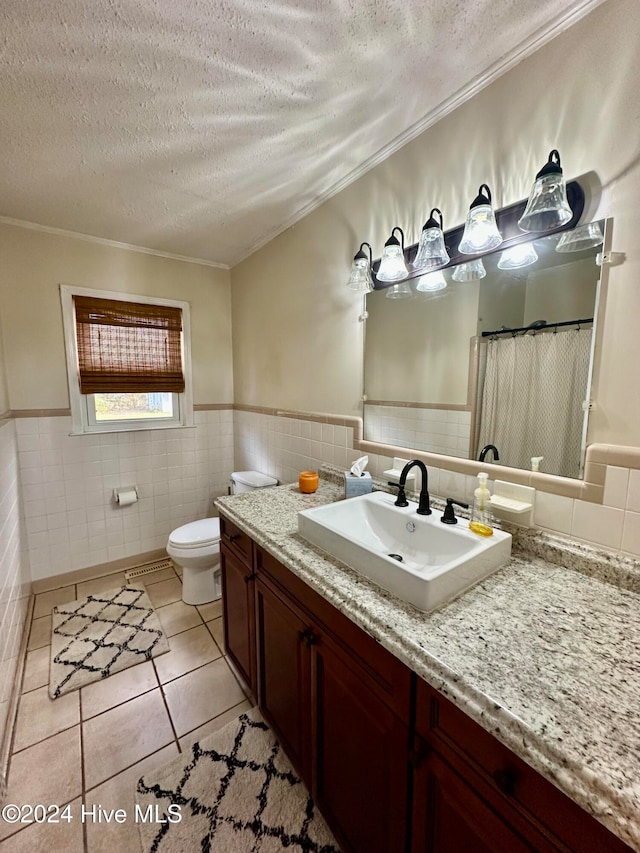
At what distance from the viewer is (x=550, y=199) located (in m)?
0.97

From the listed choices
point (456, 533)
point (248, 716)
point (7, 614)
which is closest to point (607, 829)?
point (456, 533)

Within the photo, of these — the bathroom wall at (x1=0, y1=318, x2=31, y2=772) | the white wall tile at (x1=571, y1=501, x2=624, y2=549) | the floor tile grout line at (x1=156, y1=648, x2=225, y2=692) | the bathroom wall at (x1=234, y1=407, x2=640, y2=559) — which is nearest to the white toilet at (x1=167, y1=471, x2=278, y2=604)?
the bathroom wall at (x1=234, y1=407, x2=640, y2=559)

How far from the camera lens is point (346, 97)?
123 centimetres

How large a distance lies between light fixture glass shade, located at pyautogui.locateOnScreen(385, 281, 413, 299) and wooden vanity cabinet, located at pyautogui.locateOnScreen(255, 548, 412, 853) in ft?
3.98

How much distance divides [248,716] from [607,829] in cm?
144

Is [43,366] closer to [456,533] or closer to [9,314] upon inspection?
[9,314]

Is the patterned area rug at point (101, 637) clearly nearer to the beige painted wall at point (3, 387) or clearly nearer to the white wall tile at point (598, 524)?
the beige painted wall at point (3, 387)

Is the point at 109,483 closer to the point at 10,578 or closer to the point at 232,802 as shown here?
the point at 10,578

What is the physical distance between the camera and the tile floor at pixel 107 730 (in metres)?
1.13

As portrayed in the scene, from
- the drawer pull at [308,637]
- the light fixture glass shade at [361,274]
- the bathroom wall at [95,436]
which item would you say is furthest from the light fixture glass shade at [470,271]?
the bathroom wall at [95,436]

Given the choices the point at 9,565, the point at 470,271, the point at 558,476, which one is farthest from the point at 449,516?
the point at 9,565

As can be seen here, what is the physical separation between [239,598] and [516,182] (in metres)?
1.84

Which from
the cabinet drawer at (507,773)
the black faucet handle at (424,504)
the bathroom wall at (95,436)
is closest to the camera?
the cabinet drawer at (507,773)

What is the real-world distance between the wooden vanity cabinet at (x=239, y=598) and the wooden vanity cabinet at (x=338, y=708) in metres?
0.09
